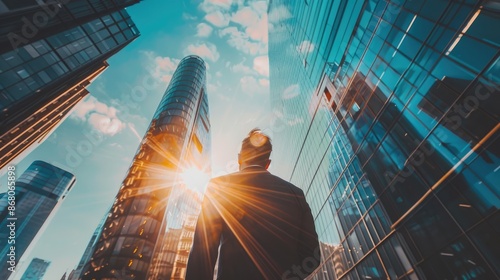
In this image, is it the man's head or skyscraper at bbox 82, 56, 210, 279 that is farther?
skyscraper at bbox 82, 56, 210, 279

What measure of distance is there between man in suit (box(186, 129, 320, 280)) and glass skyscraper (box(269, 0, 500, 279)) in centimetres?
913

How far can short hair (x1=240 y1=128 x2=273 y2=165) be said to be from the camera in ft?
6.82

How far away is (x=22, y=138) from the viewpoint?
33781 millimetres

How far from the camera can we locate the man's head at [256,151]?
2.08 meters

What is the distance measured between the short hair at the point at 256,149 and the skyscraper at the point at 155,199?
2334cm

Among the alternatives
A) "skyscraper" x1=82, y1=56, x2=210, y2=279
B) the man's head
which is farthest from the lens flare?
the man's head

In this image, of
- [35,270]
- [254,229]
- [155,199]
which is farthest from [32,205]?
[35,270]

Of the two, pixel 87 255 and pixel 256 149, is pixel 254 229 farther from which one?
pixel 87 255

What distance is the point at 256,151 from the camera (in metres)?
2.09

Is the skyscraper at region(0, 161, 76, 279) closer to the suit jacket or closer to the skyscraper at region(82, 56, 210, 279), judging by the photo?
the skyscraper at region(82, 56, 210, 279)

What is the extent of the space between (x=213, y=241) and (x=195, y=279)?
0.28 meters

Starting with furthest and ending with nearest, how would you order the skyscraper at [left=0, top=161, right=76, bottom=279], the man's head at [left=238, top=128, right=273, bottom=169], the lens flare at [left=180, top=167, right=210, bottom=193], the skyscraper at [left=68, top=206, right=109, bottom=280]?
1. the skyscraper at [left=0, top=161, right=76, bottom=279]
2. the lens flare at [left=180, top=167, right=210, bottom=193]
3. the skyscraper at [left=68, top=206, right=109, bottom=280]
4. the man's head at [left=238, top=128, right=273, bottom=169]

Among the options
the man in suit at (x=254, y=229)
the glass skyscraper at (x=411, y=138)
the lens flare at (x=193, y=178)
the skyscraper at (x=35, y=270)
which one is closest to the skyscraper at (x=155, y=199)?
the lens flare at (x=193, y=178)

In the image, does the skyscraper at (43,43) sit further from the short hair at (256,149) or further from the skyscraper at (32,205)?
the skyscraper at (32,205)
